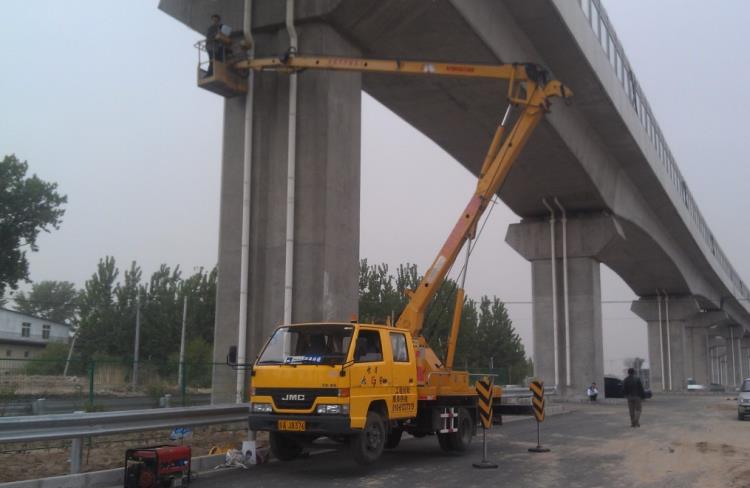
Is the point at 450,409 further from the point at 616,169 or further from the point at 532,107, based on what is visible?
the point at 616,169

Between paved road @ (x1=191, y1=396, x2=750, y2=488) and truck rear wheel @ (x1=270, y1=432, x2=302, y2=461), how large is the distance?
0.14 m

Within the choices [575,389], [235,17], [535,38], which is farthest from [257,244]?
[575,389]

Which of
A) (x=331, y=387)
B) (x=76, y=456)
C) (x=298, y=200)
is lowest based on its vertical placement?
(x=76, y=456)

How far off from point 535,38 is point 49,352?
45215 mm

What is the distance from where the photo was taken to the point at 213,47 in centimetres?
1755

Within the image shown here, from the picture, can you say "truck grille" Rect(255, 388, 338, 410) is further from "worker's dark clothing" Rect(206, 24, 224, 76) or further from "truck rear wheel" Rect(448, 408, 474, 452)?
"worker's dark clothing" Rect(206, 24, 224, 76)

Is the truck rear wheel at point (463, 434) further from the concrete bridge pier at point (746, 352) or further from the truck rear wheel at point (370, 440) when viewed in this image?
the concrete bridge pier at point (746, 352)

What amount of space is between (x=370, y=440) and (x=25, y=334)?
2793 inches

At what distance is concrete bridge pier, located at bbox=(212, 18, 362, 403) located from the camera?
659 inches

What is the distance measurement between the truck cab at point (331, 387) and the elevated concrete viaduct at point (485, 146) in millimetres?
4277

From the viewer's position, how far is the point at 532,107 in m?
17.9

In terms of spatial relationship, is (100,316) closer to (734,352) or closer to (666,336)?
(666,336)

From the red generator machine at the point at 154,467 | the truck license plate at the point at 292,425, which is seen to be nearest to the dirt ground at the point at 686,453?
the truck license plate at the point at 292,425

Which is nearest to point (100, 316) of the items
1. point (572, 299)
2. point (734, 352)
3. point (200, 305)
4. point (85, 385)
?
point (200, 305)
